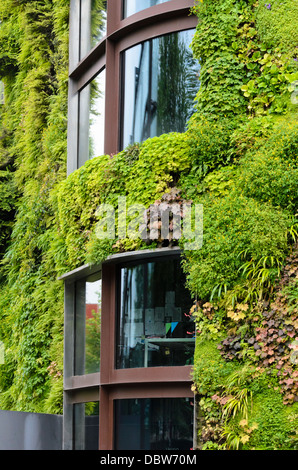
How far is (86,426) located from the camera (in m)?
14.8

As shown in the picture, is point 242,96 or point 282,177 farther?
point 242,96

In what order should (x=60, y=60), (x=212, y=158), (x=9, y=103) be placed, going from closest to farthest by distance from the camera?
(x=212, y=158) → (x=60, y=60) → (x=9, y=103)

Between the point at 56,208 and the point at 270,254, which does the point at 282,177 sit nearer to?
the point at 270,254

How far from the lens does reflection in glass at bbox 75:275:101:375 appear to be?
14.6 m

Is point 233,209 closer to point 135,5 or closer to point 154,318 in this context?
point 154,318

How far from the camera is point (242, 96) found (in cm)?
1256

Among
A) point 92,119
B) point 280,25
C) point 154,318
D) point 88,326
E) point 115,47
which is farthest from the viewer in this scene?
point 92,119

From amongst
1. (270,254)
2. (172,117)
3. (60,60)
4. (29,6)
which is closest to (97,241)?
(172,117)

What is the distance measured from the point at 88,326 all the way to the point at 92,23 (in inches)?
244

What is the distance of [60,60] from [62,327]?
602 cm

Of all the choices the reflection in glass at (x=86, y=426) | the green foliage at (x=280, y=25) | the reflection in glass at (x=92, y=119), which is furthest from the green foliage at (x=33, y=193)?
the green foliage at (x=280, y=25)

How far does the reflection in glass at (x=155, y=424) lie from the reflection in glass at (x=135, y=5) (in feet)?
22.4

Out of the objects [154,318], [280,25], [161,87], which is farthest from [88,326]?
[280,25]
